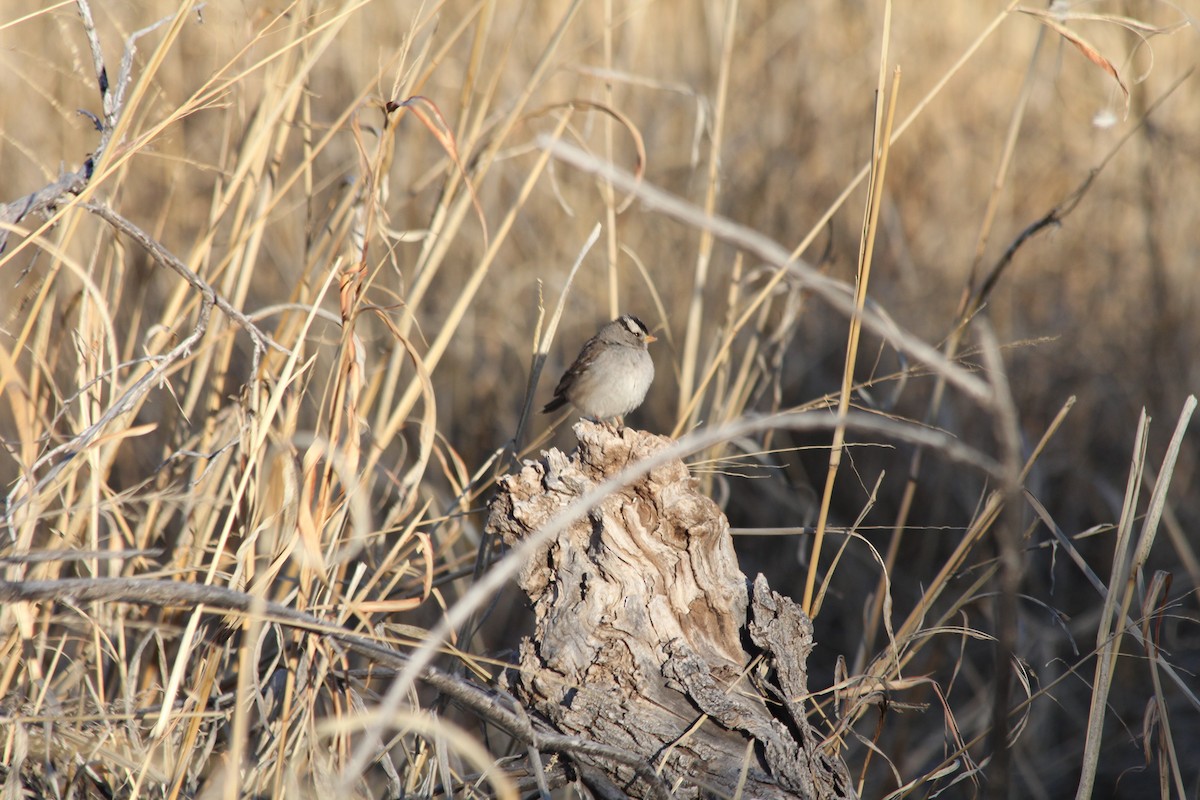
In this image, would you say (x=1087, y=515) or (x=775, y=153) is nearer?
(x=1087, y=515)

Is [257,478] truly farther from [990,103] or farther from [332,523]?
[990,103]

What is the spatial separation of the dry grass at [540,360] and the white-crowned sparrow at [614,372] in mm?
299

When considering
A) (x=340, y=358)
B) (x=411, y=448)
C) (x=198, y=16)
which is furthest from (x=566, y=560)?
(x=411, y=448)

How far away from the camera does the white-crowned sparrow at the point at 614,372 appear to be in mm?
3461

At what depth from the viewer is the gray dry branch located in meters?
1.77

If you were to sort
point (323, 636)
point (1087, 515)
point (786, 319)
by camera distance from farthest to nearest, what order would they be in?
point (1087, 515) → point (786, 319) → point (323, 636)

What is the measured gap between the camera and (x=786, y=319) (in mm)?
2693

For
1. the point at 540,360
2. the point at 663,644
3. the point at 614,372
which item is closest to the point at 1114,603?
the point at 663,644

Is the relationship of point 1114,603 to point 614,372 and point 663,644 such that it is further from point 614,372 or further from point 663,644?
point 614,372

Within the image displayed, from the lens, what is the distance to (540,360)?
227 cm

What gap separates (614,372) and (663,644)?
5.65ft

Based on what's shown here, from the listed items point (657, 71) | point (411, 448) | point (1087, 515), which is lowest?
point (1087, 515)

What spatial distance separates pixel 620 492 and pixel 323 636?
0.61 metres

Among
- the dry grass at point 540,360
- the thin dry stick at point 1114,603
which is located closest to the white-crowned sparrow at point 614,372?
the dry grass at point 540,360
